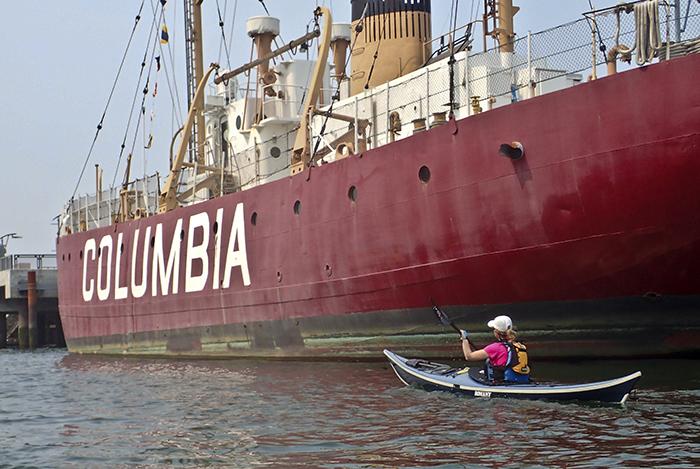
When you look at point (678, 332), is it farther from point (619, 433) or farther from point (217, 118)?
point (217, 118)

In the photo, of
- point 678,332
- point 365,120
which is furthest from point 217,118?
point 678,332

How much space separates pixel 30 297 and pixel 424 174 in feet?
92.4

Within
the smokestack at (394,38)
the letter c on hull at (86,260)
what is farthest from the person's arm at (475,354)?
the letter c on hull at (86,260)

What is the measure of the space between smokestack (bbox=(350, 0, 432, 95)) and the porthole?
5595 millimetres

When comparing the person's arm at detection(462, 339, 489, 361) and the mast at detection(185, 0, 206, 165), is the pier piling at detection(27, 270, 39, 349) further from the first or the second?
the person's arm at detection(462, 339, 489, 361)

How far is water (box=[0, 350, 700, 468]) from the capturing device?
10203 mm

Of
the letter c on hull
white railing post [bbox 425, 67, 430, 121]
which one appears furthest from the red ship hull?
the letter c on hull

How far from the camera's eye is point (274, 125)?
84.6ft

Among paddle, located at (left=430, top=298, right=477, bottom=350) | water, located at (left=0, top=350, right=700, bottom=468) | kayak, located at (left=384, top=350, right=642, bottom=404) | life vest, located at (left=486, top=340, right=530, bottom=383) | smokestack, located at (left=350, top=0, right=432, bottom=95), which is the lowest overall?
water, located at (left=0, top=350, right=700, bottom=468)

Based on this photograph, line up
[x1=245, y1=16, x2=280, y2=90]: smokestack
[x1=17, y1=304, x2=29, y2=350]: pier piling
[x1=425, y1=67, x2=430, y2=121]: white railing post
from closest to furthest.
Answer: [x1=425, y1=67, x2=430, y2=121]: white railing post → [x1=245, y1=16, x2=280, y2=90]: smokestack → [x1=17, y1=304, x2=29, y2=350]: pier piling

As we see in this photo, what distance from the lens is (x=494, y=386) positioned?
1320 cm

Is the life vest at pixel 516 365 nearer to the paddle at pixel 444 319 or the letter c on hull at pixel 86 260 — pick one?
the paddle at pixel 444 319

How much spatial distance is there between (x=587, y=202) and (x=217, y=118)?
16294mm

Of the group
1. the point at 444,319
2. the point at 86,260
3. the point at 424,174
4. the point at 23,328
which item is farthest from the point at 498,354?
the point at 23,328
